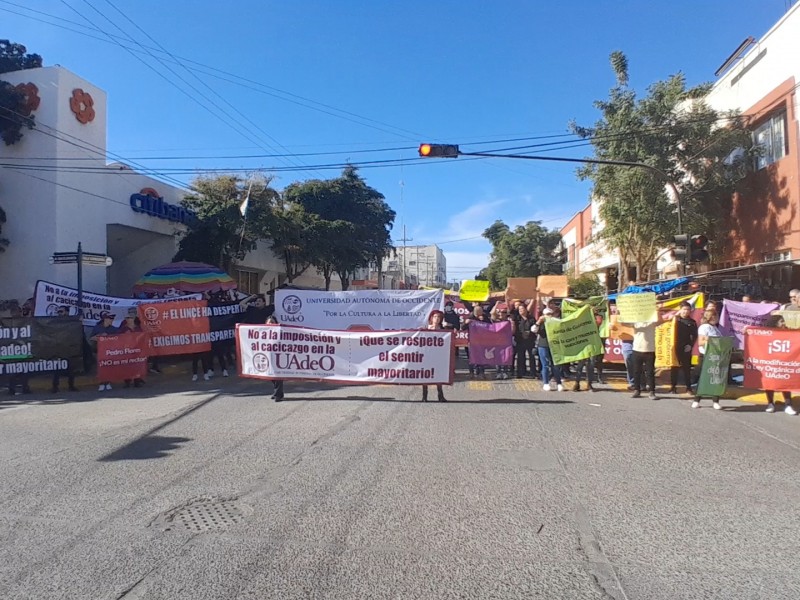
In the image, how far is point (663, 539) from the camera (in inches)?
174

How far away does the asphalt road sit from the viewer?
3.82m

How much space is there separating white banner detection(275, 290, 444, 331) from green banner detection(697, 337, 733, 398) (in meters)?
6.95

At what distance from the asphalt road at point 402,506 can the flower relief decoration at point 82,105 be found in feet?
51.6

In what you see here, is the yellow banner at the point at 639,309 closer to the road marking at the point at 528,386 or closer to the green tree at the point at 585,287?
the road marking at the point at 528,386

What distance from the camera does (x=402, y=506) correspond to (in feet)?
16.8

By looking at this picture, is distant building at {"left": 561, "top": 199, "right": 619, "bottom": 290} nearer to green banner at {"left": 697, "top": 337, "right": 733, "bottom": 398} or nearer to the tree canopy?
the tree canopy

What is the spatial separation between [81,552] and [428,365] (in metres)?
6.87

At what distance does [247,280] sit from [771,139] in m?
26.5

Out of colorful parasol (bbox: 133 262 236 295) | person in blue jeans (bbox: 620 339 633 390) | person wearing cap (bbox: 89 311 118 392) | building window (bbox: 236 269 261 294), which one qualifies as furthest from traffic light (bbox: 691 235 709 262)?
building window (bbox: 236 269 261 294)

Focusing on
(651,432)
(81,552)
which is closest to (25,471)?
(81,552)

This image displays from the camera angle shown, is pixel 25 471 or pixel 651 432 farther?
pixel 651 432

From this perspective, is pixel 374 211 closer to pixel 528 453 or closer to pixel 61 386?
pixel 61 386

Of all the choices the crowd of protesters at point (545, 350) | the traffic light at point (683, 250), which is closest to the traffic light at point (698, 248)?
the traffic light at point (683, 250)

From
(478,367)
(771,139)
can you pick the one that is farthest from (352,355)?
(771,139)
